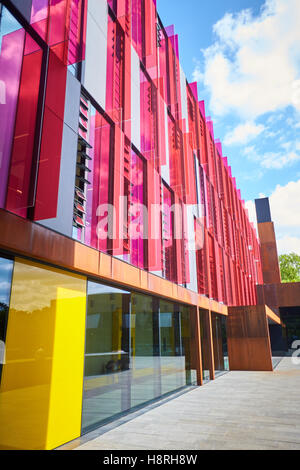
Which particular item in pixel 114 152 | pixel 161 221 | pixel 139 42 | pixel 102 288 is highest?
pixel 139 42

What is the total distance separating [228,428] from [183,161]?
12100mm

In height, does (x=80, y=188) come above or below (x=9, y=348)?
above

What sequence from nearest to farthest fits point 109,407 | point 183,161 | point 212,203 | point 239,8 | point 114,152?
1. point 109,407
2. point 114,152
3. point 239,8
4. point 183,161
5. point 212,203

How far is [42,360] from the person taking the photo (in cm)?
562

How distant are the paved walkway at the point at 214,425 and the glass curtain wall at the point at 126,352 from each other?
0.58 meters

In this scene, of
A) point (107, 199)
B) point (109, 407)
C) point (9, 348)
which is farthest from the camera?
point (107, 199)

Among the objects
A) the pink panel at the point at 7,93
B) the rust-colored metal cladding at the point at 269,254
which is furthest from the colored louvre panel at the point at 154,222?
the rust-colored metal cladding at the point at 269,254

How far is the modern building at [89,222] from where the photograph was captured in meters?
5.32

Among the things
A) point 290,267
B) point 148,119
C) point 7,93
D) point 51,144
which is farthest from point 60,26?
point 290,267

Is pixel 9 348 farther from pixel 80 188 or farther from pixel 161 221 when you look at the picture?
pixel 161 221

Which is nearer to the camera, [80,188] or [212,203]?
[80,188]

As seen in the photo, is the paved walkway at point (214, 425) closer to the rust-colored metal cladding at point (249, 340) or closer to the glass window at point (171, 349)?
the glass window at point (171, 349)

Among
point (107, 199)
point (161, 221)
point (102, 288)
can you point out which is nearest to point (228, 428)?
point (102, 288)

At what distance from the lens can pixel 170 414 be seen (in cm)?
872
